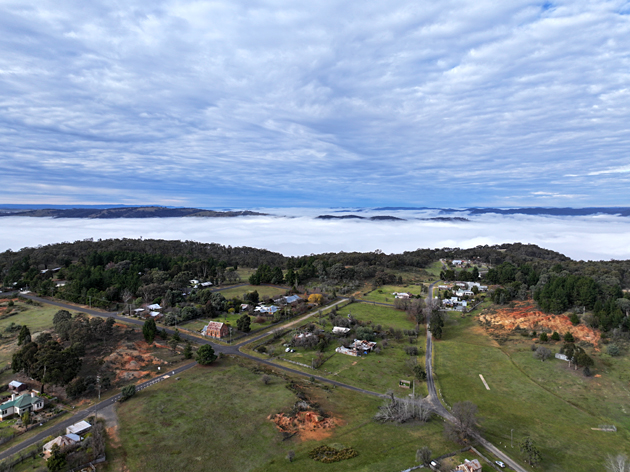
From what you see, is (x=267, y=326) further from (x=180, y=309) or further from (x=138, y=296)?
(x=138, y=296)

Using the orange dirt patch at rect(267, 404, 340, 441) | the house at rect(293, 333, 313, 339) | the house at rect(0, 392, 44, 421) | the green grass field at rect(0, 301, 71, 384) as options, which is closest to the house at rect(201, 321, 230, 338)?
the house at rect(293, 333, 313, 339)

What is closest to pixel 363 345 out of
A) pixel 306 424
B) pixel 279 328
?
pixel 279 328

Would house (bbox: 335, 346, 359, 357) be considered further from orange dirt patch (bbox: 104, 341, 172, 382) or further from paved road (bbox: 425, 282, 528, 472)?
orange dirt patch (bbox: 104, 341, 172, 382)

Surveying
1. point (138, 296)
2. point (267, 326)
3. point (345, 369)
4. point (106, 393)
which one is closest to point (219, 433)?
point (106, 393)

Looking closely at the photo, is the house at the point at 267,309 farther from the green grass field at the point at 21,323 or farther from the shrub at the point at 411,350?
the green grass field at the point at 21,323

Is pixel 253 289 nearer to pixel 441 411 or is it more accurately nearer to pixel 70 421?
pixel 70 421

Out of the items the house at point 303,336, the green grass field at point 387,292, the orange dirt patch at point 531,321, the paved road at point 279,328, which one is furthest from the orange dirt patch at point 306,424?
the green grass field at point 387,292
